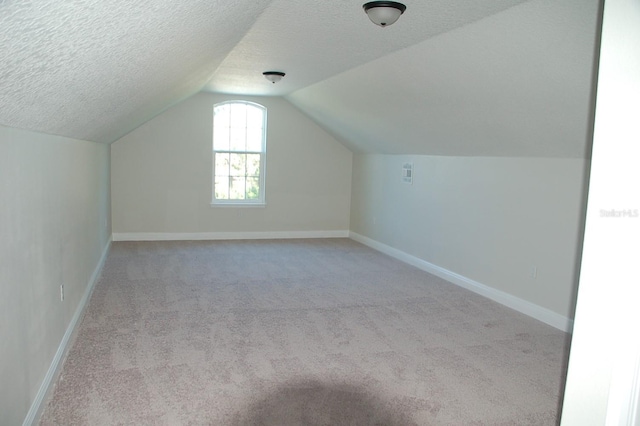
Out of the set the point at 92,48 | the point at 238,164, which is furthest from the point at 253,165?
the point at 92,48

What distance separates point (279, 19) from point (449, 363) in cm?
253

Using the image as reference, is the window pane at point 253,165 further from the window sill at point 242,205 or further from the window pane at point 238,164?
the window sill at point 242,205

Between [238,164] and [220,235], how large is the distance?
1150mm

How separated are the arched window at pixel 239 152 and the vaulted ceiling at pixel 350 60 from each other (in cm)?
177

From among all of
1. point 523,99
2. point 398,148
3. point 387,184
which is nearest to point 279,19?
point 523,99

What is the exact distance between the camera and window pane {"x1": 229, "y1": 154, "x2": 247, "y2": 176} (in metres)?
7.77

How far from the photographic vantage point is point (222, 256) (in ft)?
21.1

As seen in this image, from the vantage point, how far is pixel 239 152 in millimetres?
7766

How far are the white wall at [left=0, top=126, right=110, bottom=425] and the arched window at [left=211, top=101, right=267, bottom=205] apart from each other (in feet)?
12.4

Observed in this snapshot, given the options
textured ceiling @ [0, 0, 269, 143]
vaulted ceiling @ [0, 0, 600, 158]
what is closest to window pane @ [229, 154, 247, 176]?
vaulted ceiling @ [0, 0, 600, 158]

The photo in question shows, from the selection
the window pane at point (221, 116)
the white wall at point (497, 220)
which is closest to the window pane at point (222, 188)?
the window pane at point (221, 116)

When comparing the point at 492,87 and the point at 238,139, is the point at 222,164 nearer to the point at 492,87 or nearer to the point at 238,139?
the point at 238,139

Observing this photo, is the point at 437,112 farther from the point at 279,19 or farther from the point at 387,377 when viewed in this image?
the point at 387,377

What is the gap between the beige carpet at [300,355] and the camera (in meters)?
2.59
